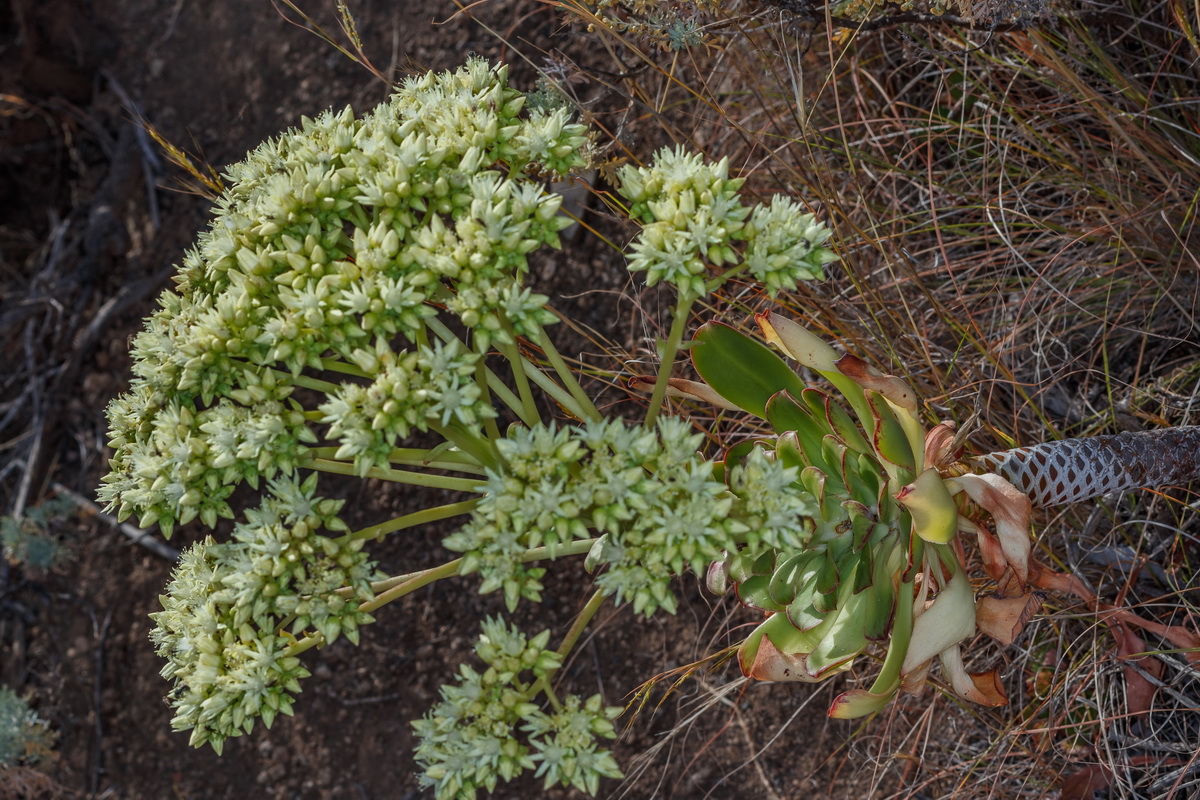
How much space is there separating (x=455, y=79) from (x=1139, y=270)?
1870 millimetres

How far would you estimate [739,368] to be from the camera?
2.02 m

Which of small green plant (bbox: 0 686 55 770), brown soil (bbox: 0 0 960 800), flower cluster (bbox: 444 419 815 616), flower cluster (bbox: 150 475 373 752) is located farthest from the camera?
small green plant (bbox: 0 686 55 770)

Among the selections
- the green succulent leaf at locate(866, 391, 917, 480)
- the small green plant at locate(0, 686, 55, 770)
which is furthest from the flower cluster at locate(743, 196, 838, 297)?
the small green plant at locate(0, 686, 55, 770)

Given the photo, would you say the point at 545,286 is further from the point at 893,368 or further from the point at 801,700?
the point at 801,700

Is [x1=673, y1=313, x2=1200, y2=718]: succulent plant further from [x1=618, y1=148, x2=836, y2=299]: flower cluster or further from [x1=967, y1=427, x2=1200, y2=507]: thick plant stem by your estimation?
[x1=618, y1=148, x2=836, y2=299]: flower cluster

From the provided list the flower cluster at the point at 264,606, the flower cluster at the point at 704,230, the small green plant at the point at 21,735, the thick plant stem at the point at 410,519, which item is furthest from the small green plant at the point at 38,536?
the flower cluster at the point at 704,230

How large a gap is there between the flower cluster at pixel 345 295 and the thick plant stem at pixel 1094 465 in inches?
41.2

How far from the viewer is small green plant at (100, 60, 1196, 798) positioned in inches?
53.6

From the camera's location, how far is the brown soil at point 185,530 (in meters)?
Result: 2.73

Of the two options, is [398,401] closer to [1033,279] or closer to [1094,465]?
[1094,465]

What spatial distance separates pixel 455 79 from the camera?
1.70m

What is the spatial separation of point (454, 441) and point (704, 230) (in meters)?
0.55

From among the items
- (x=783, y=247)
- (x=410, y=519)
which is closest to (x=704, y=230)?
(x=783, y=247)

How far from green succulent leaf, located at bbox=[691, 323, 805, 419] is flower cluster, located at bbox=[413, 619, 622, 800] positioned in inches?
31.2
